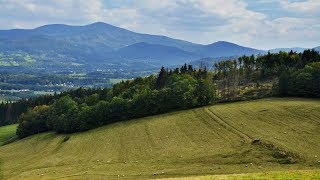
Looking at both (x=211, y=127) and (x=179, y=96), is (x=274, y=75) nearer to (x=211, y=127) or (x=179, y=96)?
(x=179, y=96)

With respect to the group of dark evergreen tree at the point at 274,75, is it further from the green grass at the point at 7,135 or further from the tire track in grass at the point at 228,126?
the green grass at the point at 7,135

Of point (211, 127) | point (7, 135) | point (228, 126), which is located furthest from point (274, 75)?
point (7, 135)

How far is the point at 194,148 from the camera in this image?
75.8 meters

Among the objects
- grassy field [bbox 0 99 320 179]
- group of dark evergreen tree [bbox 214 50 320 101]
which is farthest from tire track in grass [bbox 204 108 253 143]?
group of dark evergreen tree [bbox 214 50 320 101]

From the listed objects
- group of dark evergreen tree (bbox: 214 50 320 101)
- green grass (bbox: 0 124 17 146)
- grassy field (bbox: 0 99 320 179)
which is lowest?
green grass (bbox: 0 124 17 146)

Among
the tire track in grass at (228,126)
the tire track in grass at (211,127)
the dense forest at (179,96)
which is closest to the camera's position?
the tire track in grass at (228,126)

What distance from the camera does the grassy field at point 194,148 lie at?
61281 millimetres

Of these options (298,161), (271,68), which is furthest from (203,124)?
(271,68)

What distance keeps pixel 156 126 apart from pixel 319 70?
4730 centimetres

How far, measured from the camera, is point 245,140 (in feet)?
243

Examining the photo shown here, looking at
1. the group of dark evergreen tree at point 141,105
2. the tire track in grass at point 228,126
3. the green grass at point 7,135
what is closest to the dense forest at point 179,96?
the group of dark evergreen tree at point 141,105

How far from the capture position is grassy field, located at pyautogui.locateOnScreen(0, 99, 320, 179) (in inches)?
2413

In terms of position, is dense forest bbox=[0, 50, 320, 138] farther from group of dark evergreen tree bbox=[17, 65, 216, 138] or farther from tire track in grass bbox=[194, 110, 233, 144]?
tire track in grass bbox=[194, 110, 233, 144]

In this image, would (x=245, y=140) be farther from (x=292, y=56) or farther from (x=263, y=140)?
(x=292, y=56)
